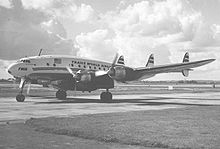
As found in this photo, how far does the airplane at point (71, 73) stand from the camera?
80.0 ft

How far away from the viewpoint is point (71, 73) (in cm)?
2609

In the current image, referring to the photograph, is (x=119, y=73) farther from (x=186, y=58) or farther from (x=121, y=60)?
(x=186, y=58)

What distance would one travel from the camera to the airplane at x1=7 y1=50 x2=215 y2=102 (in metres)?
24.4

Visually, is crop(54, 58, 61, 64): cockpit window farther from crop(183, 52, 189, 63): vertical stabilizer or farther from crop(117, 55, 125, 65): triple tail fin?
crop(183, 52, 189, 63): vertical stabilizer

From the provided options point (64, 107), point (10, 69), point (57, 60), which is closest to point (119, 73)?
point (57, 60)

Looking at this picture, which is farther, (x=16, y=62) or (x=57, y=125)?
(x=16, y=62)

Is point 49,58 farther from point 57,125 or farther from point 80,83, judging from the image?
point 57,125

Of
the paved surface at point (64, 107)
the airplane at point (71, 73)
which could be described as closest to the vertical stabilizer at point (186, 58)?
the airplane at point (71, 73)

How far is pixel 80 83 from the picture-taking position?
81.6ft

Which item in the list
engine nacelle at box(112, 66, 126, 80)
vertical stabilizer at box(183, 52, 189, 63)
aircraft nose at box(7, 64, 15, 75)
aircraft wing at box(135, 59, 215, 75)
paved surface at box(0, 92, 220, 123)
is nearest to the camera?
paved surface at box(0, 92, 220, 123)

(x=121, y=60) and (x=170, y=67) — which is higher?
(x=121, y=60)

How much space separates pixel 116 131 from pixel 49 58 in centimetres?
1763

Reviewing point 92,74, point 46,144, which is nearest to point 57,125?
point 46,144

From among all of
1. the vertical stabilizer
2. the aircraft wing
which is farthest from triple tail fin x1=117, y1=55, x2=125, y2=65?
the aircraft wing
